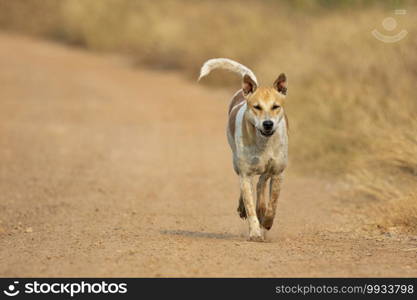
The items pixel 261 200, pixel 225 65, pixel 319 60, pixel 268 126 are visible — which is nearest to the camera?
pixel 268 126

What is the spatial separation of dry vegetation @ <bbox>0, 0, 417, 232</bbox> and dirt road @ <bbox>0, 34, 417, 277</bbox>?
57cm

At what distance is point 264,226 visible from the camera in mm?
9000

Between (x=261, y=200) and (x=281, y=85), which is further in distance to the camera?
(x=261, y=200)

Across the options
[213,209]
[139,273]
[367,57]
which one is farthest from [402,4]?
[139,273]

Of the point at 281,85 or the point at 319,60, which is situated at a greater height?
the point at 319,60

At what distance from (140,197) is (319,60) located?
5.67 metres

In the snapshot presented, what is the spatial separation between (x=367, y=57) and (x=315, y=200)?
4.03 metres

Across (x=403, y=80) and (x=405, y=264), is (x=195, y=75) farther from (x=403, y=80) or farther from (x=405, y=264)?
(x=405, y=264)

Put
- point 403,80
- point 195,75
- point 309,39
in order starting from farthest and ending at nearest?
point 195,75
point 309,39
point 403,80

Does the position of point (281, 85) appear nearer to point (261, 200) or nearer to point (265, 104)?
point (265, 104)

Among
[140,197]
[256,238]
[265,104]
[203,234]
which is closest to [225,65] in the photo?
[265,104]

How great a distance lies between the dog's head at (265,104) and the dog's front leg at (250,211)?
1.64 feet

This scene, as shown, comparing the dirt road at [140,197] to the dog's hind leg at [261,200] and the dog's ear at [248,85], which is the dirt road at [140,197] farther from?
the dog's ear at [248,85]

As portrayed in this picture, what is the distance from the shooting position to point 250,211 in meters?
8.74
